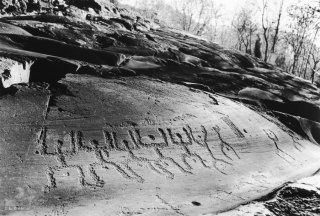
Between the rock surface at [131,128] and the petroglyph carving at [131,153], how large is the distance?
2 centimetres

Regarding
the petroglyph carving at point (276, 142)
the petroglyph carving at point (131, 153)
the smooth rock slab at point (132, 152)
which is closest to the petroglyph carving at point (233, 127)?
the smooth rock slab at point (132, 152)

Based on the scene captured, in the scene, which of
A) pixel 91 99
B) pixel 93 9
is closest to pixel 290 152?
pixel 91 99

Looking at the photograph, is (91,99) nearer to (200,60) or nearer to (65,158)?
(65,158)

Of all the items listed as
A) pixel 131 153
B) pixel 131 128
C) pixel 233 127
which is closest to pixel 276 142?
pixel 233 127

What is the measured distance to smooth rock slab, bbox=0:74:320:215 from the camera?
3.65m

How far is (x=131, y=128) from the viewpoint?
4770 mm

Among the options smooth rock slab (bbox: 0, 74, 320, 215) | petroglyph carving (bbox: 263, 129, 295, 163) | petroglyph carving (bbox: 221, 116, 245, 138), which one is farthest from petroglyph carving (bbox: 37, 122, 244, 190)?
petroglyph carving (bbox: 263, 129, 295, 163)

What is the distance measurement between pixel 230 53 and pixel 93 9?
436 centimetres

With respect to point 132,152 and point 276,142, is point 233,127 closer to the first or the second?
point 276,142

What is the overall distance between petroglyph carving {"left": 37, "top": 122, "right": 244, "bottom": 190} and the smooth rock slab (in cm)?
1

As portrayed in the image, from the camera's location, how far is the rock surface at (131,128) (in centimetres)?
376

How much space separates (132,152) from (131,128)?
1.55ft

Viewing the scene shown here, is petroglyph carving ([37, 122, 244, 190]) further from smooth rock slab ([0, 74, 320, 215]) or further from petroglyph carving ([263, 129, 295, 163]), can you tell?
petroglyph carving ([263, 129, 295, 163])

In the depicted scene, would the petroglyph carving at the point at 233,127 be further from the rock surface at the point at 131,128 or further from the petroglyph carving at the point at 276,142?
the petroglyph carving at the point at 276,142
